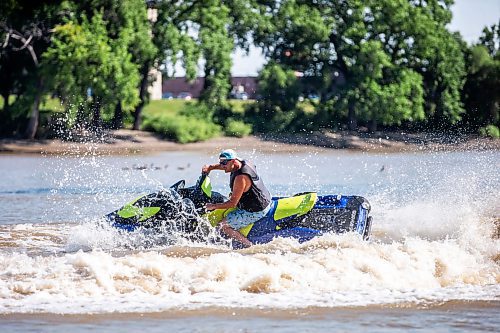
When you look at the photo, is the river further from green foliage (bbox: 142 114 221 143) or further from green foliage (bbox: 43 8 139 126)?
green foliage (bbox: 142 114 221 143)

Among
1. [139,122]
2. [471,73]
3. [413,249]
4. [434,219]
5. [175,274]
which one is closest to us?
[175,274]

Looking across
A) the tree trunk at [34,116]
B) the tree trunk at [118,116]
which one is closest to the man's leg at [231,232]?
the tree trunk at [34,116]

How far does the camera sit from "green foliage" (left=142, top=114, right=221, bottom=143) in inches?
1825

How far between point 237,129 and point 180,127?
3.35 meters

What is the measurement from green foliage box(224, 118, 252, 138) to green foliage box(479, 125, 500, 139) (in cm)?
1274

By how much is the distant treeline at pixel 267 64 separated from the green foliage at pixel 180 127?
17 centimetres

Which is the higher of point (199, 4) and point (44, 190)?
point (199, 4)

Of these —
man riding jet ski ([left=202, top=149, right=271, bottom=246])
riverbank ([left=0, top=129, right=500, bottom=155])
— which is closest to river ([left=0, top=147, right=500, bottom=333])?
man riding jet ski ([left=202, top=149, right=271, bottom=246])

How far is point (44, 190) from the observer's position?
86.4ft

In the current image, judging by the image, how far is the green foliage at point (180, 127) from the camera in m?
46.3

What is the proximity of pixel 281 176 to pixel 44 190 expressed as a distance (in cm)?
754

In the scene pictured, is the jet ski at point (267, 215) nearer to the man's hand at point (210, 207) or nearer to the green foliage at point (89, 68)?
the man's hand at point (210, 207)

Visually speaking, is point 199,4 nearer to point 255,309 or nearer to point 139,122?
point 139,122

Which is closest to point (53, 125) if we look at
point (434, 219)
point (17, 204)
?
point (17, 204)
